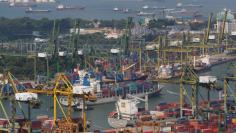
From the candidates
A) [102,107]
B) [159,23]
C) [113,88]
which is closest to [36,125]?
[102,107]

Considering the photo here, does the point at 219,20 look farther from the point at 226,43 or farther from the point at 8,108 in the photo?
the point at 8,108

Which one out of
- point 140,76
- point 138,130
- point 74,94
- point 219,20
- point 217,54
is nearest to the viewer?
point 74,94

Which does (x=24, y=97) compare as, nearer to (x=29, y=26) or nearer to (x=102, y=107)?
(x=102, y=107)

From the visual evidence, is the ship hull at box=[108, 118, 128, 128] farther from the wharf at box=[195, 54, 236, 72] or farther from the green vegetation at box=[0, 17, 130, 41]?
the green vegetation at box=[0, 17, 130, 41]

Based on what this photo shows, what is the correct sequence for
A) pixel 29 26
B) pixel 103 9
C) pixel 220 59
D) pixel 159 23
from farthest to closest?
pixel 103 9
pixel 159 23
pixel 29 26
pixel 220 59

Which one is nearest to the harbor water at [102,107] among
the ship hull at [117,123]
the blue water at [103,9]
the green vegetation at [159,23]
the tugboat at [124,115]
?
the ship hull at [117,123]

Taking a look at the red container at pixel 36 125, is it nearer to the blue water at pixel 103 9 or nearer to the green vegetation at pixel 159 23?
the green vegetation at pixel 159 23

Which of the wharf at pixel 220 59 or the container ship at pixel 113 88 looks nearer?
the container ship at pixel 113 88

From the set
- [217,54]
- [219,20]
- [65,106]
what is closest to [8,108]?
[65,106]

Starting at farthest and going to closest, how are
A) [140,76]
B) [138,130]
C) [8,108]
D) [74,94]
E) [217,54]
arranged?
[217,54]
[140,76]
[8,108]
[138,130]
[74,94]

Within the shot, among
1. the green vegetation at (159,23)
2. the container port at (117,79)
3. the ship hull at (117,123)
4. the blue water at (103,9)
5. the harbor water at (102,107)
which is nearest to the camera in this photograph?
the container port at (117,79)

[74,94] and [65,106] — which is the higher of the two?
[74,94]
